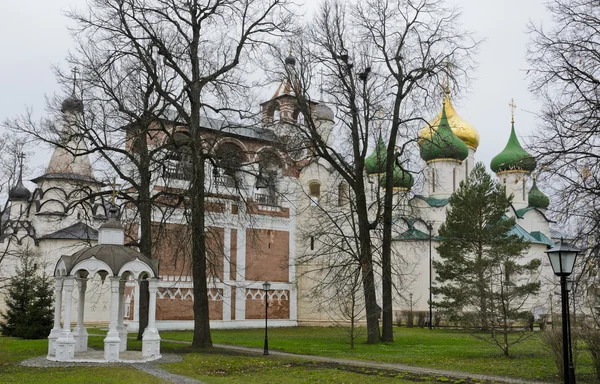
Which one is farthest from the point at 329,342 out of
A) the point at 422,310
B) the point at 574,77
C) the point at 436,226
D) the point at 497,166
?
the point at 497,166

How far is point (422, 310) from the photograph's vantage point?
137 ft

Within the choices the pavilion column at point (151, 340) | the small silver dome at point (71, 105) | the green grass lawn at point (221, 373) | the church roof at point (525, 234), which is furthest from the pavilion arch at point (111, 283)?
the church roof at point (525, 234)

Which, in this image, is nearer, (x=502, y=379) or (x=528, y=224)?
(x=502, y=379)

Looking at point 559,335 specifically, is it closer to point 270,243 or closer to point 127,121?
point 127,121

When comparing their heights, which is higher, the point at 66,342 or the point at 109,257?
the point at 109,257

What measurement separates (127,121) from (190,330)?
14422 millimetres

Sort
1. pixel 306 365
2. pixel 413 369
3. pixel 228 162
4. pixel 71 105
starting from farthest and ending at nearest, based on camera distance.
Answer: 1. pixel 71 105
2. pixel 228 162
3. pixel 306 365
4. pixel 413 369

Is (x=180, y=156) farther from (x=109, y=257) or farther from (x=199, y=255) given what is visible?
(x=109, y=257)

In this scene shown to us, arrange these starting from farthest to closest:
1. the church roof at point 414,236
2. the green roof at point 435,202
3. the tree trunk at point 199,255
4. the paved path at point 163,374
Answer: the green roof at point 435,202 → the church roof at point 414,236 → the tree trunk at point 199,255 → the paved path at point 163,374

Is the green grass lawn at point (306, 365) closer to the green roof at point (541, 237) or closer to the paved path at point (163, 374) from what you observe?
the paved path at point (163, 374)

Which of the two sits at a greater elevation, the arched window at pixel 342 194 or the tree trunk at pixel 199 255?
the arched window at pixel 342 194

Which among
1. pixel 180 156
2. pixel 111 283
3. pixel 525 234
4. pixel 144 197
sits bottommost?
pixel 111 283

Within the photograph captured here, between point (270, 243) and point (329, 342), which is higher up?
point (270, 243)

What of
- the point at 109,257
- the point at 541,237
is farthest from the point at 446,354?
the point at 541,237
